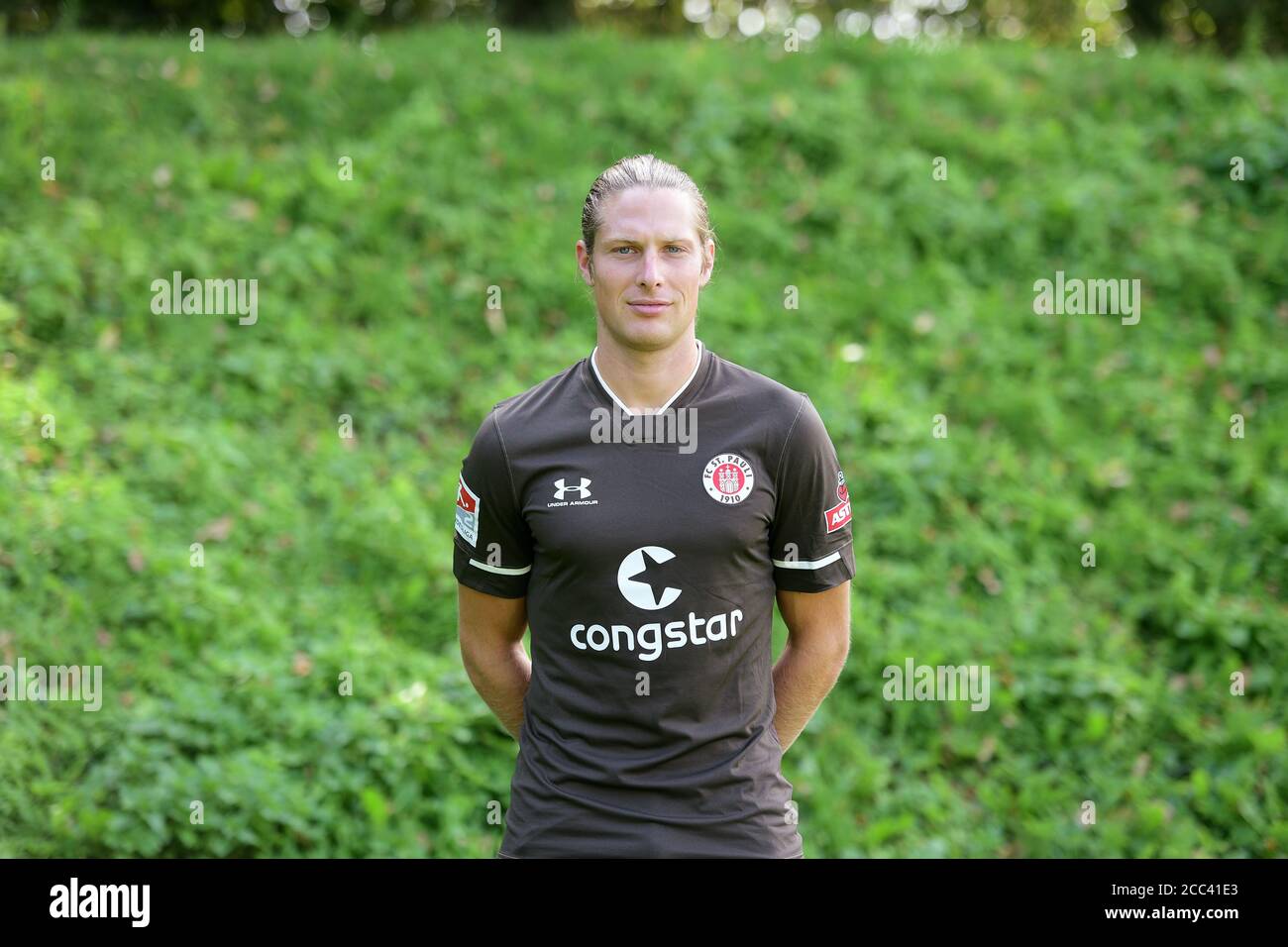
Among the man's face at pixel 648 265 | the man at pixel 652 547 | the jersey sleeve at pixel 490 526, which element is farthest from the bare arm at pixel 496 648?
the man's face at pixel 648 265

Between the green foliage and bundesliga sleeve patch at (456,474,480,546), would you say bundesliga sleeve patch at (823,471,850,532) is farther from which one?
the green foliage

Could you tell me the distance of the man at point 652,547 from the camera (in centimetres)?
259

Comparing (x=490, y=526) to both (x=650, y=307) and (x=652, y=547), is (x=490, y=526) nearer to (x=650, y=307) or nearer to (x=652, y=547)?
(x=652, y=547)

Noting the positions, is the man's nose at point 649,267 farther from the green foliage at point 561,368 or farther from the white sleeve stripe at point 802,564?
the green foliage at point 561,368

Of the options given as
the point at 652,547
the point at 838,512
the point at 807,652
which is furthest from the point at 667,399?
the point at 807,652

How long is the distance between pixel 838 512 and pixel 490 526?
856mm

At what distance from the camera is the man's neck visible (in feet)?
8.94

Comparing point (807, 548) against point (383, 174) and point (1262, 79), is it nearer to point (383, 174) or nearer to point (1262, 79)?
point (383, 174)

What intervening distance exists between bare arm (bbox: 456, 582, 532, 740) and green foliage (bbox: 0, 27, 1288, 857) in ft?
6.57

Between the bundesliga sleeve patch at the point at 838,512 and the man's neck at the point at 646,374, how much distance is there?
47cm

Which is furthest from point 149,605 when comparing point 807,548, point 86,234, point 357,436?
point 807,548

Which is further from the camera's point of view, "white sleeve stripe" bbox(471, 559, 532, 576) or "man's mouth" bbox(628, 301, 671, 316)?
"white sleeve stripe" bbox(471, 559, 532, 576)

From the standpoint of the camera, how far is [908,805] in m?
5.43

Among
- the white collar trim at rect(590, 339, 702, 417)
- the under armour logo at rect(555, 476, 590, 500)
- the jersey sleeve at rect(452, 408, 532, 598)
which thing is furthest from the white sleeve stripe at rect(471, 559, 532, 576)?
the white collar trim at rect(590, 339, 702, 417)
